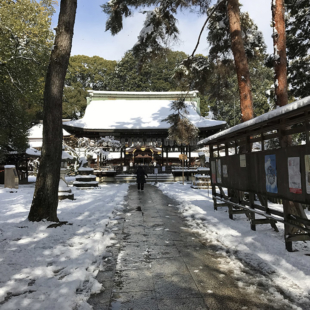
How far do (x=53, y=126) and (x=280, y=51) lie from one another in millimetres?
6717

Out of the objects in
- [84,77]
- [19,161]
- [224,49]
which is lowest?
[19,161]

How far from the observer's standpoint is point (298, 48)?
40.5 ft

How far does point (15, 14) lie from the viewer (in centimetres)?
1611

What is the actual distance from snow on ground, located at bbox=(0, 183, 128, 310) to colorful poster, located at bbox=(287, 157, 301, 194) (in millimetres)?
3008

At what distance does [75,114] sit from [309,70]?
38.4m

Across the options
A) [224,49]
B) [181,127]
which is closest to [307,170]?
[181,127]

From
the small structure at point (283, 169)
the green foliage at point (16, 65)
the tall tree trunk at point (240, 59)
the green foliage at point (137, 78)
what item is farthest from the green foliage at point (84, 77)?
the small structure at point (283, 169)

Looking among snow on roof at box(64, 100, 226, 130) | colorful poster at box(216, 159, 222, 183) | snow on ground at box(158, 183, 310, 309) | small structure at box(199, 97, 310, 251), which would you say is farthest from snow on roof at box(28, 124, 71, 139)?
small structure at box(199, 97, 310, 251)

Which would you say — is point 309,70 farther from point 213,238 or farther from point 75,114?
point 75,114

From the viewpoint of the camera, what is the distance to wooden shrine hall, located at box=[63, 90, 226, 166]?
2295cm

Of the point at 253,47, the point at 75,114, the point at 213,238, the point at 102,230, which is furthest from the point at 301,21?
the point at 75,114

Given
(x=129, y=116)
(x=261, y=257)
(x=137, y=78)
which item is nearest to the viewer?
(x=261, y=257)

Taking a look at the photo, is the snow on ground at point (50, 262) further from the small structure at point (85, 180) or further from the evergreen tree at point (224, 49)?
the small structure at point (85, 180)

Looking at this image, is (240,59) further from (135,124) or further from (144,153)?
(144,153)
